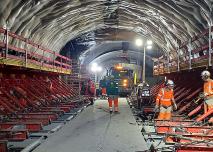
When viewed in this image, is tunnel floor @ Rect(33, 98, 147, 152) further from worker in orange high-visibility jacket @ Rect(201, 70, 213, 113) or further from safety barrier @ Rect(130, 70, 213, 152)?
worker in orange high-visibility jacket @ Rect(201, 70, 213, 113)

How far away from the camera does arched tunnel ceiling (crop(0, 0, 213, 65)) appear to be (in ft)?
34.4

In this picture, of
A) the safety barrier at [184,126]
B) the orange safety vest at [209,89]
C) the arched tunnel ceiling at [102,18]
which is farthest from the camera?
the arched tunnel ceiling at [102,18]

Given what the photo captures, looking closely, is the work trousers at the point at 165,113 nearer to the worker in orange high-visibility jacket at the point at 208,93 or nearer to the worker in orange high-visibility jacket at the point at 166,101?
the worker in orange high-visibility jacket at the point at 166,101

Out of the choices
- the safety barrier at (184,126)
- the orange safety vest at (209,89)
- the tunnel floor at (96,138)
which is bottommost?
the tunnel floor at (96,138)

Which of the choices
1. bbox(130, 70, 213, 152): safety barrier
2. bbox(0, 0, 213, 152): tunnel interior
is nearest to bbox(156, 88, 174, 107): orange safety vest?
bbox(0, 0, 213, 152): tunnel interior

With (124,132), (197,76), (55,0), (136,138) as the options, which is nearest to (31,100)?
(55,0)

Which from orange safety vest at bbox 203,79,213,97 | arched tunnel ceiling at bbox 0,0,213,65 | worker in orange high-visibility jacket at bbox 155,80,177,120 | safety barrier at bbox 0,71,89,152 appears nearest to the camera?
safety barrier at bbox 0,71,89,152

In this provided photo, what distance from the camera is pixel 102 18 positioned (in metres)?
16.7

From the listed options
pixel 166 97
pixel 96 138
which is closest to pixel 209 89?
pixel 166 97

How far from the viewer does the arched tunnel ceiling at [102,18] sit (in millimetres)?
10492

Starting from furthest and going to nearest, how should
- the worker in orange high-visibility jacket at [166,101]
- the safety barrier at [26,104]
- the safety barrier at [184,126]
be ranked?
the worker in orange high-visibility jacket at [166,101]
the safety barrier at [26,104]
the safety barrier at [184,126]

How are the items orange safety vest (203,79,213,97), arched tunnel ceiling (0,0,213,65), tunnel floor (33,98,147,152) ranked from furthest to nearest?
arched tunnel ceiling (0,0,213,65) → orange safety vest (203,79,213,97) → tunnel floor (33,98,147,152)

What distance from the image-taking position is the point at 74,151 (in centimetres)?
664

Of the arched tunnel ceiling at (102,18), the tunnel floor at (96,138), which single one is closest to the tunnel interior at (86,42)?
the arched tunnel ceiling at (102,18)
